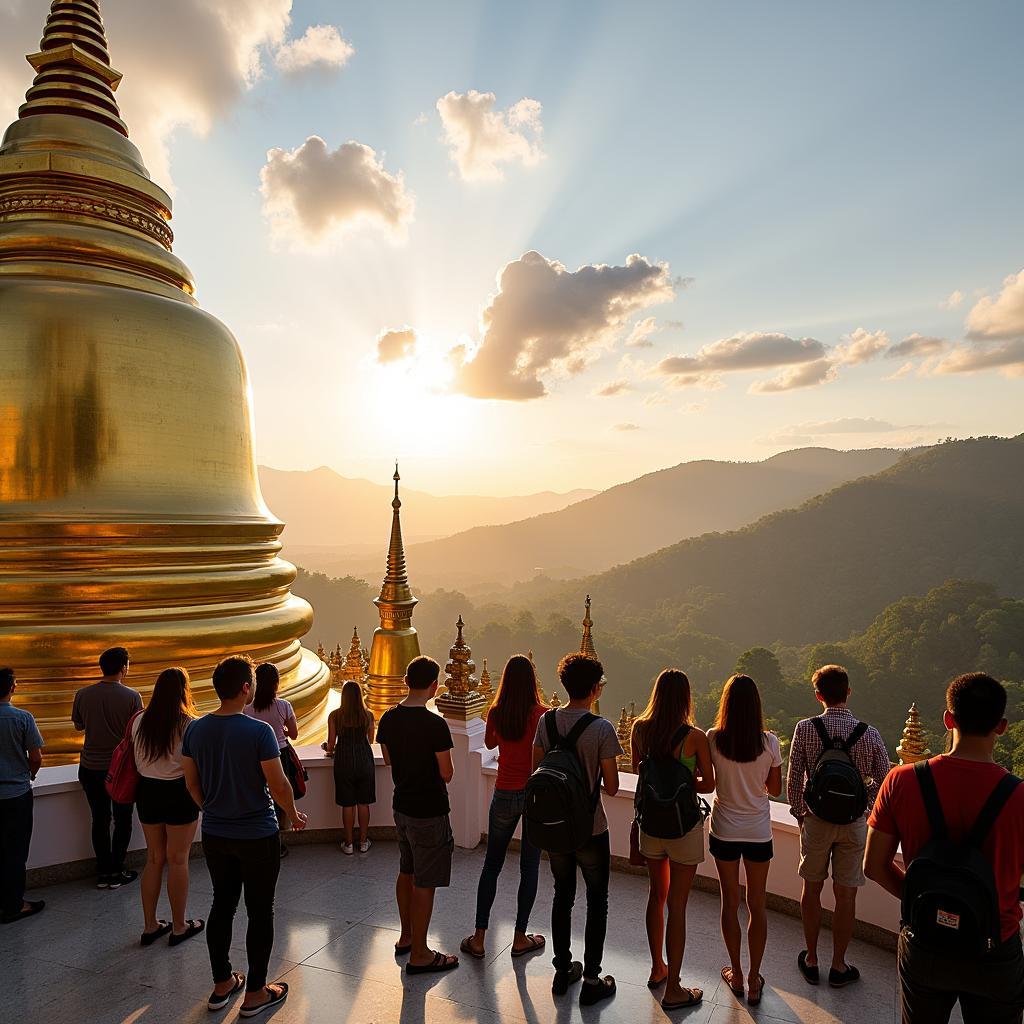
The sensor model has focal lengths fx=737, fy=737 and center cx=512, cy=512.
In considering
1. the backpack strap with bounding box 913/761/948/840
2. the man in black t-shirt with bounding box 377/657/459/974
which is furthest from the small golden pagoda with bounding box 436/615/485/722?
the backpack strap with bounding box 913/761/948/840

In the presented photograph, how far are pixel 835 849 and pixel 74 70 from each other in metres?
13.7

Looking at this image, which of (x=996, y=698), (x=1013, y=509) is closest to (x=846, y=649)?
(x=1013, y=509)

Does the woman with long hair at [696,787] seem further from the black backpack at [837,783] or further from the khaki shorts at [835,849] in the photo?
the khaki shorts at [835,849]

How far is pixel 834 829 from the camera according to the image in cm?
454

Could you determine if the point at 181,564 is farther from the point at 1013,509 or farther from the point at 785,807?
the point at 1013,509

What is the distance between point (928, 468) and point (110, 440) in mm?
128330

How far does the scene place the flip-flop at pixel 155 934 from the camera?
5.02 metres

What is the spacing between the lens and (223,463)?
32.2ft

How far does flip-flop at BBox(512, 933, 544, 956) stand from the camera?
496 cm

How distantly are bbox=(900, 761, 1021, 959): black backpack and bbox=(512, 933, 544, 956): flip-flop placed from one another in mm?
2802

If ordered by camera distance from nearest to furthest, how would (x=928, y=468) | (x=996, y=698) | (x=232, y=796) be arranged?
(x=996, y=698) → (x=232, y=796) → (x=928, y=468)

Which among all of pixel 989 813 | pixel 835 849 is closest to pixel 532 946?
pixel 835 849

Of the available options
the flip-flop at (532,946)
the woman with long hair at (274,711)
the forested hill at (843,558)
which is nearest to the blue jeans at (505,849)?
the flip-flop at (532,946)

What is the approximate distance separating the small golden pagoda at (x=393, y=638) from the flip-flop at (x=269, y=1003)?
23.2ft
